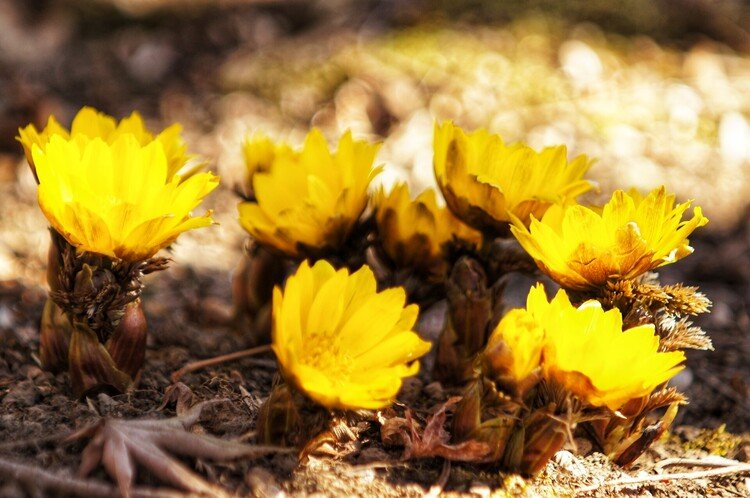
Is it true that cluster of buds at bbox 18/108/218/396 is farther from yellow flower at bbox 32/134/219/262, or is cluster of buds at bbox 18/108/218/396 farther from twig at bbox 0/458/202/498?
twig at bbox 0/458/202/498

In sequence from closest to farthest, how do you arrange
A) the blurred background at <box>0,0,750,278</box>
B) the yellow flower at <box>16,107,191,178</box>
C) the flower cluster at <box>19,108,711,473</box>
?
the flower cluster at <box>19,108,711,473</box>
the yellow flower at <box>16,107,191,178</box>
the blurred background at <box>0,0,750,278</box>

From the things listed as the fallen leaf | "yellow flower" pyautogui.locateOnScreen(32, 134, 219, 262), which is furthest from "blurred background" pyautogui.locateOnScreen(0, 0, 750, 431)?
the fallen leaf

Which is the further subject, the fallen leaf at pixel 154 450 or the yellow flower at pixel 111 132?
the yellow flower at pixel 111 132

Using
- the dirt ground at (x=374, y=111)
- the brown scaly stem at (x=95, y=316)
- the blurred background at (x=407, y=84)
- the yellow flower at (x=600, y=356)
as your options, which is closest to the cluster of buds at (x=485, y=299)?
the yellow flower at (x=600, y=356)

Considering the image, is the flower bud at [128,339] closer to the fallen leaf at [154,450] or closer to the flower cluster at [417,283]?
the flower cluster at [417,283]

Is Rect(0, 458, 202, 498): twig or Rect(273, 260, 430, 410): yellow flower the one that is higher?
Rect(273, 260, 430, 410): yellow flower

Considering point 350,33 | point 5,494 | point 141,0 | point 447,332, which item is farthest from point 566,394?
point 141,0

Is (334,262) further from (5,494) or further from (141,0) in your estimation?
(141,0)
